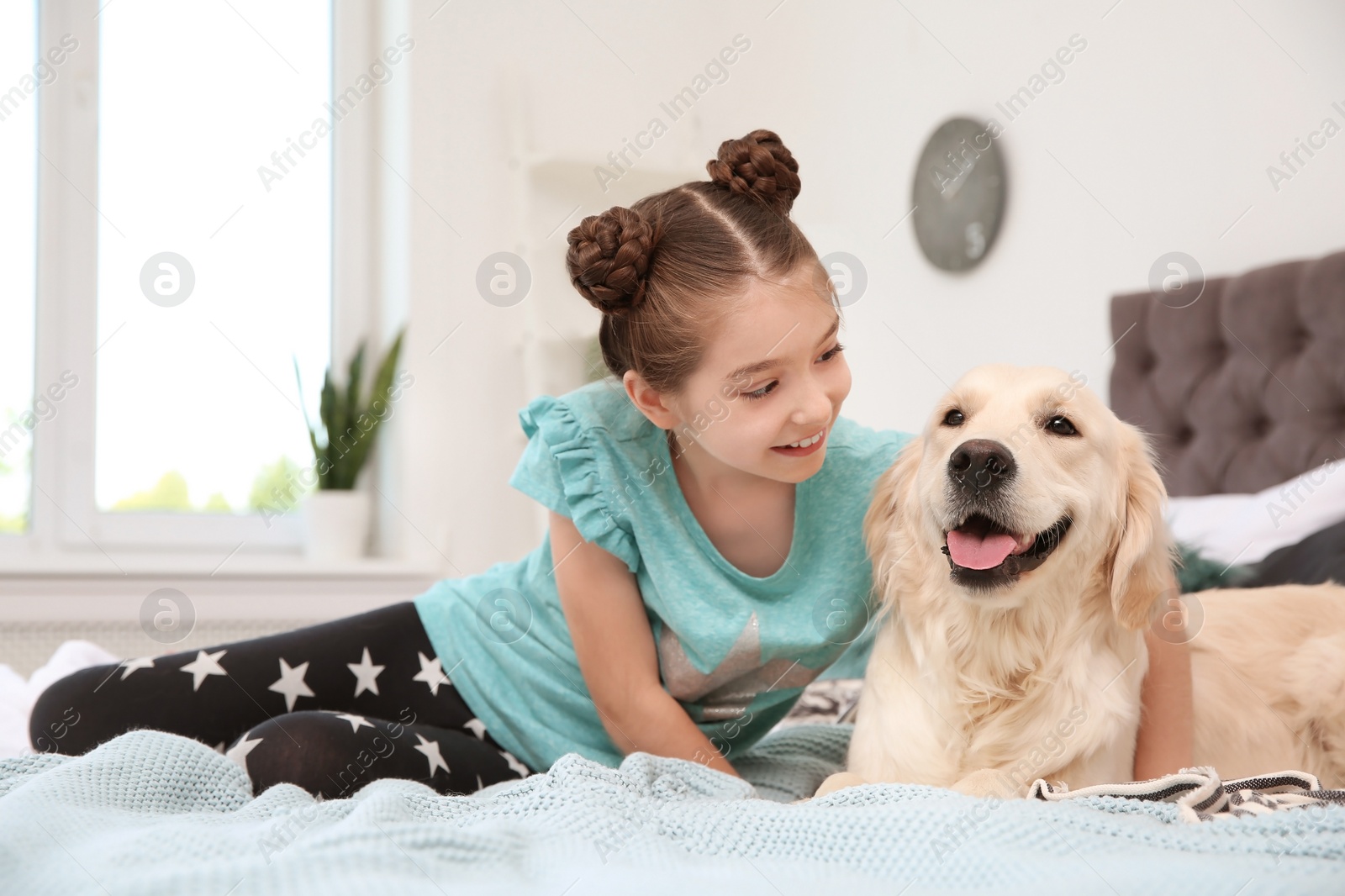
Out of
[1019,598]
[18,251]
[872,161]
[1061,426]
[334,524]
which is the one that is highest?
[18,251]

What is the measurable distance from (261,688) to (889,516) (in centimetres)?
95

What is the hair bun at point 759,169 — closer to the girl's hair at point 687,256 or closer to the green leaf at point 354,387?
the girl's hair at point 687,256

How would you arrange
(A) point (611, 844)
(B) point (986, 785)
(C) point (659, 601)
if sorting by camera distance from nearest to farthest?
(A) point (611, 844) < (B) point (986, 785) < (C) point (659, 601)

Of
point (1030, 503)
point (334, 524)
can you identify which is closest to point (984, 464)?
point (1030, 503)

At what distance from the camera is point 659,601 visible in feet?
4.82

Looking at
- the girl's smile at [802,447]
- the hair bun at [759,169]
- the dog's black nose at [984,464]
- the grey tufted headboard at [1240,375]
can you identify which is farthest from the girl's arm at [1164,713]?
the grey tufted headboard at [1240,375]

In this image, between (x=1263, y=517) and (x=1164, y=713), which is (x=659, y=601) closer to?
(x=1164, y=713)

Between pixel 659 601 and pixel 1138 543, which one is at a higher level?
pixel 659 601

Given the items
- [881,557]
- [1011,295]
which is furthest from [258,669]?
[1011,295]

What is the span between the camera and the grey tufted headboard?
207 centimetres

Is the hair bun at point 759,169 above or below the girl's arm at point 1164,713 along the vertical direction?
above

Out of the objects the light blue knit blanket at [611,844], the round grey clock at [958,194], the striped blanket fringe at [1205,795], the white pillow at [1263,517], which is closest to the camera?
the light blue knit blanket at [611,844]

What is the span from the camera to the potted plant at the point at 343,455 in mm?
3428

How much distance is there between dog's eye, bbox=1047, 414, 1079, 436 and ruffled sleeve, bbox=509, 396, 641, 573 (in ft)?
1.95
